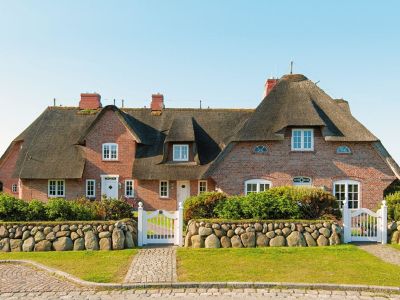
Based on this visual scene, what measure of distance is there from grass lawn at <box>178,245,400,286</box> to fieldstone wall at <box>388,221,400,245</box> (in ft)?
7.14

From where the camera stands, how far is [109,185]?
91.1 ft

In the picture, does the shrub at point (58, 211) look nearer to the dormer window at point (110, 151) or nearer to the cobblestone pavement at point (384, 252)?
the cobblestone pavement at point (384, 252)

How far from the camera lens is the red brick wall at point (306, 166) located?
21406mm

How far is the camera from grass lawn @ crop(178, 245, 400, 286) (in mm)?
9352

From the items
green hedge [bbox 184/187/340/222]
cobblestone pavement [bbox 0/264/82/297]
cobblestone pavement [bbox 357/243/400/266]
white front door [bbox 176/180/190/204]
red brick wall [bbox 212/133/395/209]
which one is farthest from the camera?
white front door [bbox 176/180/190/204]

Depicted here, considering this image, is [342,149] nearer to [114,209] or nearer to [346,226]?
[346,226]

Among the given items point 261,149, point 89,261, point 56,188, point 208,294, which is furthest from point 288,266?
point 56,188

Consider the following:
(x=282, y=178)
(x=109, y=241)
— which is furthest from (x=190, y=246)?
(x=282, y=178)

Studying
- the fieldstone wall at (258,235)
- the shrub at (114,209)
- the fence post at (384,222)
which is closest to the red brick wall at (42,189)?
the shrub at (114,209)

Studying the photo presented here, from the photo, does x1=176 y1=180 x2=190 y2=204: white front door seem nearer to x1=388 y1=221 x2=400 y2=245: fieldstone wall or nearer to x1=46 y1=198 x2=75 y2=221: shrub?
x1=46 y1=198 x2=75 y2=221: shrub

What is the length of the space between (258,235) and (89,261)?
591 cm

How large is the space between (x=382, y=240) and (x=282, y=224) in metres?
4.04

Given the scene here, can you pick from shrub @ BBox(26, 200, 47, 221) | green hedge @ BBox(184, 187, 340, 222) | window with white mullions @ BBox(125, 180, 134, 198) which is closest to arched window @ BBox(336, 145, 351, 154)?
green hedge @ BBox(184, 187, 340, 222)

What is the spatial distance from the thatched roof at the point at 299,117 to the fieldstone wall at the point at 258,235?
27.9ft
